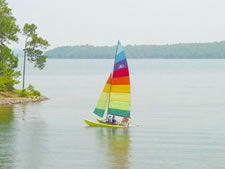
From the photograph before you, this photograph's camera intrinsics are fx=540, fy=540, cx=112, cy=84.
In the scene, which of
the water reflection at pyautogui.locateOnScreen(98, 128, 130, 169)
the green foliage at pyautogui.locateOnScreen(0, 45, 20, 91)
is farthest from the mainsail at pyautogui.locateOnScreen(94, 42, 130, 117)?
the green foliage at pyautogui.locateOnScreen(0, 45, 20, 91)

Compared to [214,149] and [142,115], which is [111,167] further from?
[142,115]

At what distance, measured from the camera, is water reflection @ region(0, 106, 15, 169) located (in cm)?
4619

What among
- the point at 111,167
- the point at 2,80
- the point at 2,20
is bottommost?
the point at 111,167

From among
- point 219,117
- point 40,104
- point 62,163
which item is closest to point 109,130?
point 62,163

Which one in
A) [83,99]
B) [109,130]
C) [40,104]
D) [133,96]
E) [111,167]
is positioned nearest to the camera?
[111,167]

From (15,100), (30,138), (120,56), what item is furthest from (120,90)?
(15,100)

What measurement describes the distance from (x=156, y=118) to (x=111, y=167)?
29654 mm

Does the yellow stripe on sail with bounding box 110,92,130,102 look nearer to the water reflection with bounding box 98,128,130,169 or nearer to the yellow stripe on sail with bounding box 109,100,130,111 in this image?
the yellow stripe on sail with bounding box 109,100,130,111

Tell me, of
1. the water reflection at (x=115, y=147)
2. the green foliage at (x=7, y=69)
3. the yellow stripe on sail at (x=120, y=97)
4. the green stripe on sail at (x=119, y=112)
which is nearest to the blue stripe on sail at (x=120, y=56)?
the yellow stripe on sail at (x=120, y=97)

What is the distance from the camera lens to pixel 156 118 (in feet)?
242

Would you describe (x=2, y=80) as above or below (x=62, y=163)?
above

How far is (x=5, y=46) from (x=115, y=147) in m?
43.0

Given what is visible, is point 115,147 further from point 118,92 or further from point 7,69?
point 7,69

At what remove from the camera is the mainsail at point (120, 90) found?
6238 cm
